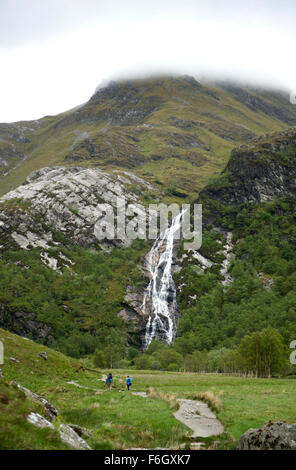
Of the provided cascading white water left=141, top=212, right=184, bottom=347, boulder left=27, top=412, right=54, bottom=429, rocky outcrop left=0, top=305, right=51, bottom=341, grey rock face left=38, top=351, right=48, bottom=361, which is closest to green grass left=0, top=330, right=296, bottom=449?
boulder left=27, top=412, right=54, bottom=429

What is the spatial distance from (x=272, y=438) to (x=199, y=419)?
9046 millimetres

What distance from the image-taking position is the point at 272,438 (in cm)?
1509

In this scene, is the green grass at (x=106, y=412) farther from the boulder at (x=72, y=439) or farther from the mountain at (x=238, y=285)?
the mountain at (x=238, y=285)

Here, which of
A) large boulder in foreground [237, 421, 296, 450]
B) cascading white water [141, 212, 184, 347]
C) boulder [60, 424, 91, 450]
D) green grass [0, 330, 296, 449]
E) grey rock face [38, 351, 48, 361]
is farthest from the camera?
cascading white water [141, 212, 184, 347]

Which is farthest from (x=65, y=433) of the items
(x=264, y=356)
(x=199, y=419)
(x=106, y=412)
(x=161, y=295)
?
(x=161, y=295)

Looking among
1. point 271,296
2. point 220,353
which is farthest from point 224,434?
point 271,296

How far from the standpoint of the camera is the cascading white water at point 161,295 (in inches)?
5333

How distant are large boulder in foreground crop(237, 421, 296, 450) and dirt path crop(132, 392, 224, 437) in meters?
4.13

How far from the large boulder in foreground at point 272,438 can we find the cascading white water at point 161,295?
117m

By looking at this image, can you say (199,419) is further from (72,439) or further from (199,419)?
(72,439)

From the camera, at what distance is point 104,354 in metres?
98.4

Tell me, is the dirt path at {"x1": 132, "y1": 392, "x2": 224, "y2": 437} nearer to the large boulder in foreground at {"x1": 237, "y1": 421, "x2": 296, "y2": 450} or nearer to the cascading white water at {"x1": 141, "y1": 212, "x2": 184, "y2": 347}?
the large boulder in foreground at {"x1": 237, "y1": 421, "x2": 296, "y2": 450}

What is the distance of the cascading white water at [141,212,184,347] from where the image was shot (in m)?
135

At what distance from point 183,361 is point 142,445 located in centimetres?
8640
